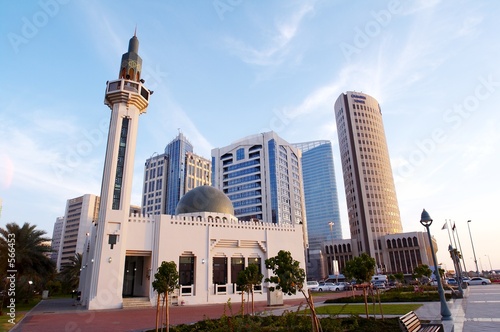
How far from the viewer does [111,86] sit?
110 ft

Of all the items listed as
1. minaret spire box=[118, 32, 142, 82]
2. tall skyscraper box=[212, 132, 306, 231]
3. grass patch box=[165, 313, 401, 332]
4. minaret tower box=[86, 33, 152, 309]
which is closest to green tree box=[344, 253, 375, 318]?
grass patch box=[165, 313, 401, 332]

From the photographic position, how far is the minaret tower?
26891mm

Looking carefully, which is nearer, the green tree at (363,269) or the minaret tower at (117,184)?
the green tree at (363,269)

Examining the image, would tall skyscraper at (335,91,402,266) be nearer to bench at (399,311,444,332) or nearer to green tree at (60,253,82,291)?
green tree at (60,253,82,291)

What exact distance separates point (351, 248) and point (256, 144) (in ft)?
133

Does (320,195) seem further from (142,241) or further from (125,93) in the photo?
(142,241)

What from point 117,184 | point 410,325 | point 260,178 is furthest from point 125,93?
point 260,178

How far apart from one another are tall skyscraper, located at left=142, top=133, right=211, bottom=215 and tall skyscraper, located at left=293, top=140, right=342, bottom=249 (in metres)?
60.2

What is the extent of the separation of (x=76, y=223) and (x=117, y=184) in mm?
124800

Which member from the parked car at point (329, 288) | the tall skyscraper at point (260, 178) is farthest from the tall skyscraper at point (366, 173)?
the parked car at point (329, 288)

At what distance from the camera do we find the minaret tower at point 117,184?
88.2 ft

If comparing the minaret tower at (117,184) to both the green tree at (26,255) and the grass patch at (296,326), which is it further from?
the grass patch at (296,326)

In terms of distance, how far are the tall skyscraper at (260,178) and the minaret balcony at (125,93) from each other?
2191 inches

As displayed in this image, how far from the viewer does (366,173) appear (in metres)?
95.1
